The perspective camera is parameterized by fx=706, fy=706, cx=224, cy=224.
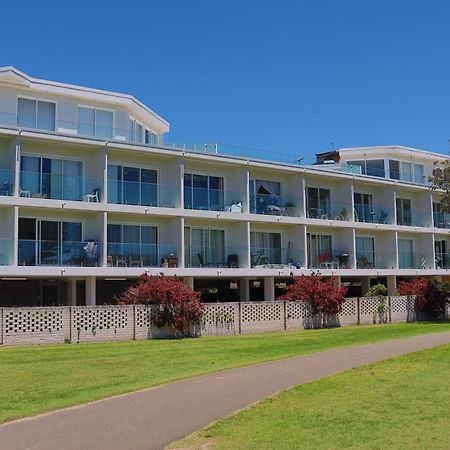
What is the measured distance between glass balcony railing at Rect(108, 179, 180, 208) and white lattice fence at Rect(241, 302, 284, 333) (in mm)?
7014

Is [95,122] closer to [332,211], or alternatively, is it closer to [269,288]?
[269,288]

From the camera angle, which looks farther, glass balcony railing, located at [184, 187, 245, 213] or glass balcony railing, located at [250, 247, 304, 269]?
glass balcony railing, located at [250, 247, 304, 269]

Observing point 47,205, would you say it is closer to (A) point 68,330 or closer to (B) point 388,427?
(A) point 68,330

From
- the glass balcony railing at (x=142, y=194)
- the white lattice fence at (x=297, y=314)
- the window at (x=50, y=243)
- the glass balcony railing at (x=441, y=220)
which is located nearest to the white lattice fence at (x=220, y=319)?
the white lattice fence at (x=297, y=314)

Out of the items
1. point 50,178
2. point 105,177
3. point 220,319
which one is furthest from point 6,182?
point 220,319

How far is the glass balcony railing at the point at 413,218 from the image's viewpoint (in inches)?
1829

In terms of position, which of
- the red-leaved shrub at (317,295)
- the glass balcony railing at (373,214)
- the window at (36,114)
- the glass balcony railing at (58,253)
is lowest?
the red-leaved shrub at (317,295)

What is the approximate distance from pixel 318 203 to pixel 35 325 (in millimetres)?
22125

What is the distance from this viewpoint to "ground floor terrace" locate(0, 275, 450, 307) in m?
32.8

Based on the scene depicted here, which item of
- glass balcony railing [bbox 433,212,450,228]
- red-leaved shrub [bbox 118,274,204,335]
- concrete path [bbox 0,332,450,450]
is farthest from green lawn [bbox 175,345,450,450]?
glass balcony railing [bbox 433,212,450,228]

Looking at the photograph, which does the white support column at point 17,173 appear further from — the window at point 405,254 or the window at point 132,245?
the window at point 405,254

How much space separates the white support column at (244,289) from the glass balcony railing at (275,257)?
1.40 metres

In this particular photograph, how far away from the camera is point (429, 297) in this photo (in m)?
39.4

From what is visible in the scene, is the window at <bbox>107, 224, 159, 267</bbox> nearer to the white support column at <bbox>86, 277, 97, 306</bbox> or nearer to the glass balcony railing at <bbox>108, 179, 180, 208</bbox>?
the white support column at <bbox>86, 277, 97, 306</bbox>
